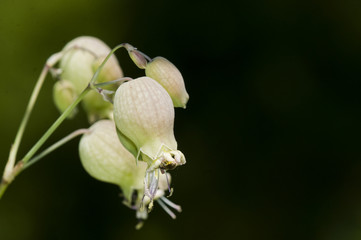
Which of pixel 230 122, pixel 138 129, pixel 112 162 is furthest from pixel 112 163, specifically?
pixel 230 122

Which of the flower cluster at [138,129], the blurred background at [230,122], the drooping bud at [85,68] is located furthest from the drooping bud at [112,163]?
the blurred background at [230,122]

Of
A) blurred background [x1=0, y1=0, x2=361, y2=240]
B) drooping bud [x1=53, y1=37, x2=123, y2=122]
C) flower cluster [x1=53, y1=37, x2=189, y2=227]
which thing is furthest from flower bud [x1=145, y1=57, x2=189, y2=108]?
blurred background [x1=0, y1=0, x2=361, y2=240]

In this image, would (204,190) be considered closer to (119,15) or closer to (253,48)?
(253,48)

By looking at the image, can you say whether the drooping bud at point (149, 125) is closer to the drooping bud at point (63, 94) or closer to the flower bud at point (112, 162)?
the flower bud at point (112, 162)

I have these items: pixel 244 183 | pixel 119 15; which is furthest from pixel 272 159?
pixel 119 15

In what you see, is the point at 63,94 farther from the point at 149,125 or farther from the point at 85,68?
the point at 149,125
